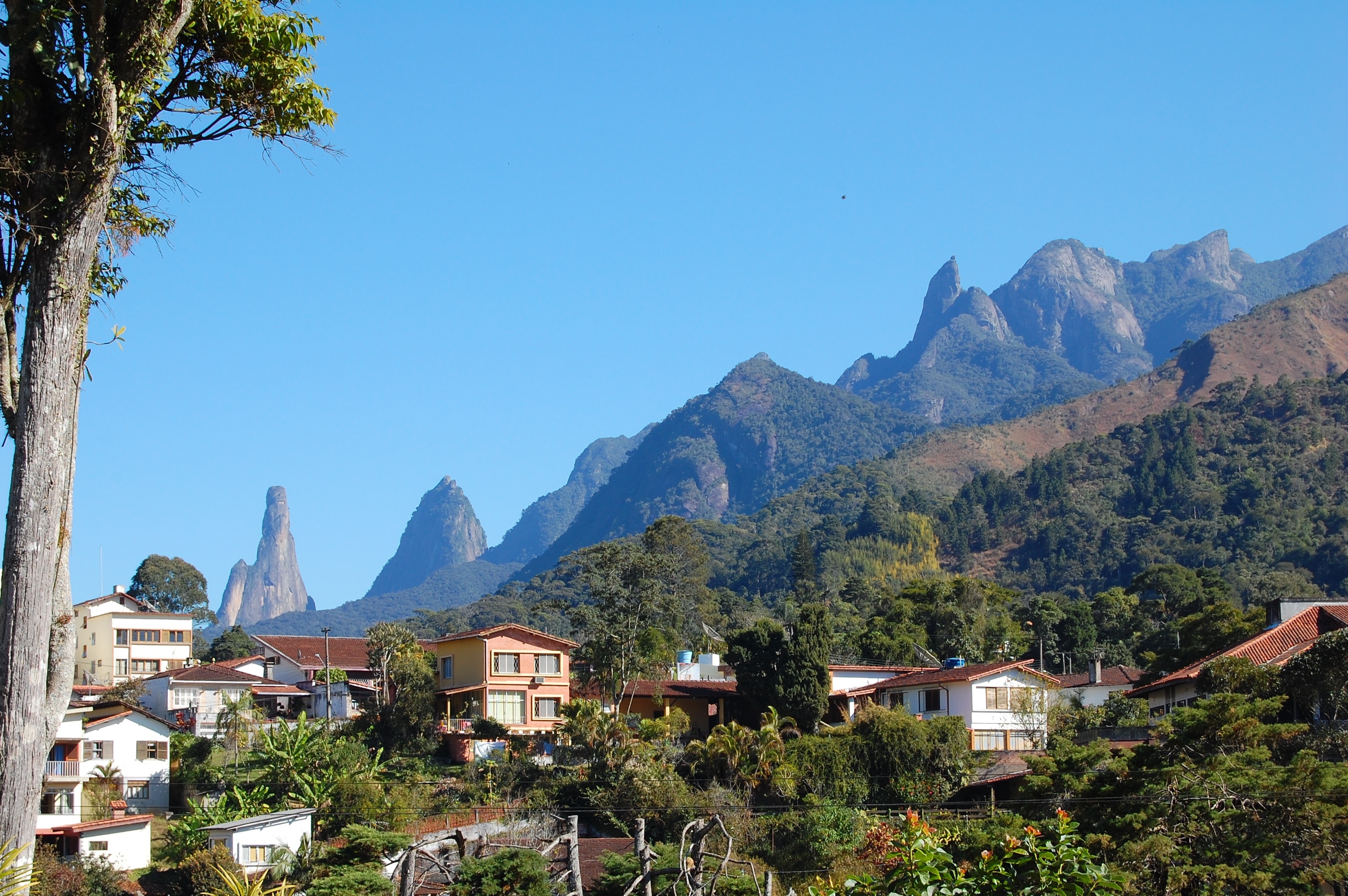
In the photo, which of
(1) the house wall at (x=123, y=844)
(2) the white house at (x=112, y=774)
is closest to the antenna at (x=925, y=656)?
(2) the white house at (x=112, y=774)

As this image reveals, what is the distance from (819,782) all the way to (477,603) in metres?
132

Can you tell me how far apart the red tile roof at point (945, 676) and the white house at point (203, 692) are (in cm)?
2356

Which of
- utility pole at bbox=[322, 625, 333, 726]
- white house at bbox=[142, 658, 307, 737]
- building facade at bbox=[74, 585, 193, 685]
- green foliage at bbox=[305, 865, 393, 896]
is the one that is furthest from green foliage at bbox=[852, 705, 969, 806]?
building facade at bbox=[74, 585, 193, 685]

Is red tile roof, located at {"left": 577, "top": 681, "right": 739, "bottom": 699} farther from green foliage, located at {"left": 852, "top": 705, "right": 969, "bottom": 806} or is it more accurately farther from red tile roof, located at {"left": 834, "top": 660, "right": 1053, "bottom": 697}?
green foliage, located at {"left": 852, "top": 705, "right": 969, "bottom": 806}

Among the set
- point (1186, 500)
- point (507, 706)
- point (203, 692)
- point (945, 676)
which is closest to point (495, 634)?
point (507, 706)

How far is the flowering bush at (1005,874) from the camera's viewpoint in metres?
7.30

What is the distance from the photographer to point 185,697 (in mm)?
52844

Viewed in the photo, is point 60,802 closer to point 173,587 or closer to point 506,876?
point 506,876

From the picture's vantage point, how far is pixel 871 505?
158000 millimetres

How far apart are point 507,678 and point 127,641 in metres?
27.5

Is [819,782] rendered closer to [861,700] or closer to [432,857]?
[861,700]

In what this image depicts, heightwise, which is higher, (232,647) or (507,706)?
(232,647)

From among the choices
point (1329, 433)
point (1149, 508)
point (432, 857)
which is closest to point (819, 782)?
point (432, 857)

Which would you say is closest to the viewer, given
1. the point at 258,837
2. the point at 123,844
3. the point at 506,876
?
the point at 506,876
